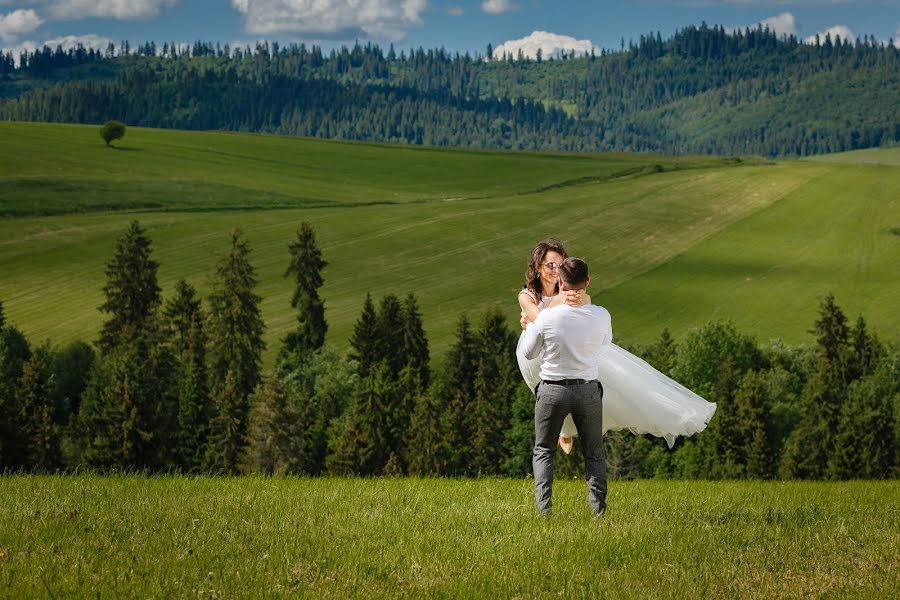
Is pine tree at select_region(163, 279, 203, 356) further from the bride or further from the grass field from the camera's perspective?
the bride

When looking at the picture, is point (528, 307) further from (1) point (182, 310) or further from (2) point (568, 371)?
(1) point (182, 310)

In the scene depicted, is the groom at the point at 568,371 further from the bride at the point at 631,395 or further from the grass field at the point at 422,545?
the grass field at the point at 422,545

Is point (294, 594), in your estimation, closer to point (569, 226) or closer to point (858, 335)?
point (858, 335)

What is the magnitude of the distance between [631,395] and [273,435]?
6128cm

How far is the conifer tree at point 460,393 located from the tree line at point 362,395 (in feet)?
0.55

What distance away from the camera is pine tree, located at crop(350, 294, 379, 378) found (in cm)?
9544

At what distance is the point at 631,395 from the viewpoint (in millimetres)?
12969

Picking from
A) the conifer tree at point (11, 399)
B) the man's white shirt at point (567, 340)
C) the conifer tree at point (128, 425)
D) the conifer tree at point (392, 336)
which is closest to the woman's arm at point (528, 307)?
the man's white shirt at point (567, 340)

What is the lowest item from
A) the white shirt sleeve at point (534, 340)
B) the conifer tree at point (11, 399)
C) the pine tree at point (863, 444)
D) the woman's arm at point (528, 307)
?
the pine tree at point (863, 444)

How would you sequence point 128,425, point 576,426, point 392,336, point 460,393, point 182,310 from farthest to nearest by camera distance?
point 392,336 → point 182,310 → point 460,393 → point 128,425 → point 576,426

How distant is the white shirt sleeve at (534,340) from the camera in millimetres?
12039

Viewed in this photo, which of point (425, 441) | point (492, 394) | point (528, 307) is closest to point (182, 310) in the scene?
point (492, 394)

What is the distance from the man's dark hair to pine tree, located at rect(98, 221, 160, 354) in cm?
8225

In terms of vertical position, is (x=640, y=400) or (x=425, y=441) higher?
(x=640, y=400)
